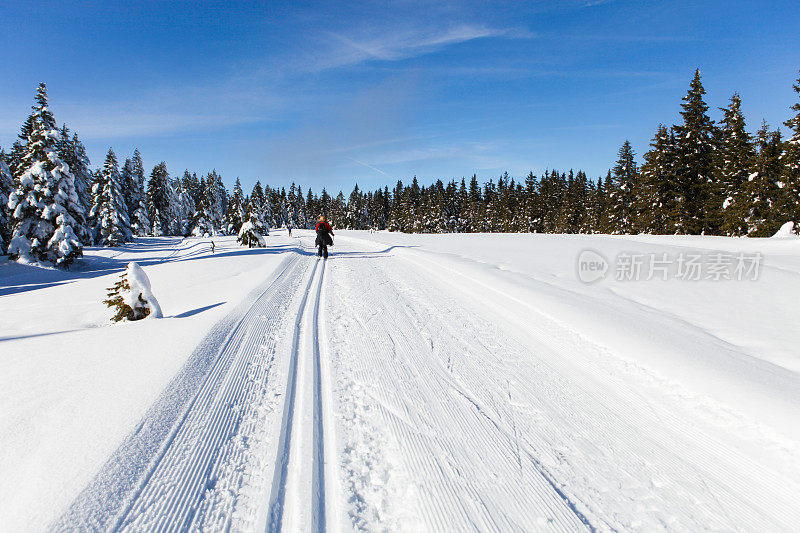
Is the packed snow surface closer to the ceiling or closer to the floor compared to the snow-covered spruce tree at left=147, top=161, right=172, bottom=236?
closer to the floor

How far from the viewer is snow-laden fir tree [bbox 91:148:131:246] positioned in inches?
1694

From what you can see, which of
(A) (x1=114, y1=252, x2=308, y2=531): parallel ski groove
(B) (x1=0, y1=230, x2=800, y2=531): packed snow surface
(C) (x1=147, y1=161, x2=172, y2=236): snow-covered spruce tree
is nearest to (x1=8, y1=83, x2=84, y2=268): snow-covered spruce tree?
(B) (x1=0, y1=230, x2=800, y2=531): packed snow surface

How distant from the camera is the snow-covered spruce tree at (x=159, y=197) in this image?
6425cm

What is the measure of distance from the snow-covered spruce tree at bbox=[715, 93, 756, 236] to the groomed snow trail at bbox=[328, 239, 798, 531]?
30.8 m

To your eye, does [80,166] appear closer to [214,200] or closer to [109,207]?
[109,207]

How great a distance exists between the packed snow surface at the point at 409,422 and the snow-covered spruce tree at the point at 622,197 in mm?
41436

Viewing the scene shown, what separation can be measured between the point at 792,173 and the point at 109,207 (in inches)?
2491

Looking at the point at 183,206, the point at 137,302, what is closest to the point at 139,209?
the point at 183,206

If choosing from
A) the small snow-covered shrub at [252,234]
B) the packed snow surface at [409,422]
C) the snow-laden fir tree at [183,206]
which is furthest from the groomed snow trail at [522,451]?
the snow-laden fir tree at [183,206]

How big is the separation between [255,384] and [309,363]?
71 centimetres

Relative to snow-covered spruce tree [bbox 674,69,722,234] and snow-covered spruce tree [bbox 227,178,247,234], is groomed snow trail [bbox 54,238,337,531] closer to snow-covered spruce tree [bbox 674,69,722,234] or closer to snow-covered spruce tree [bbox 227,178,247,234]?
snow-covered spruce tree [bbox 674,69,722,234]

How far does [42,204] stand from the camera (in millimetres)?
25219

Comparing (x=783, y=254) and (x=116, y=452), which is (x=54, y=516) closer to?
(x=116, y=452)

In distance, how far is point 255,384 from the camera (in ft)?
12.7
